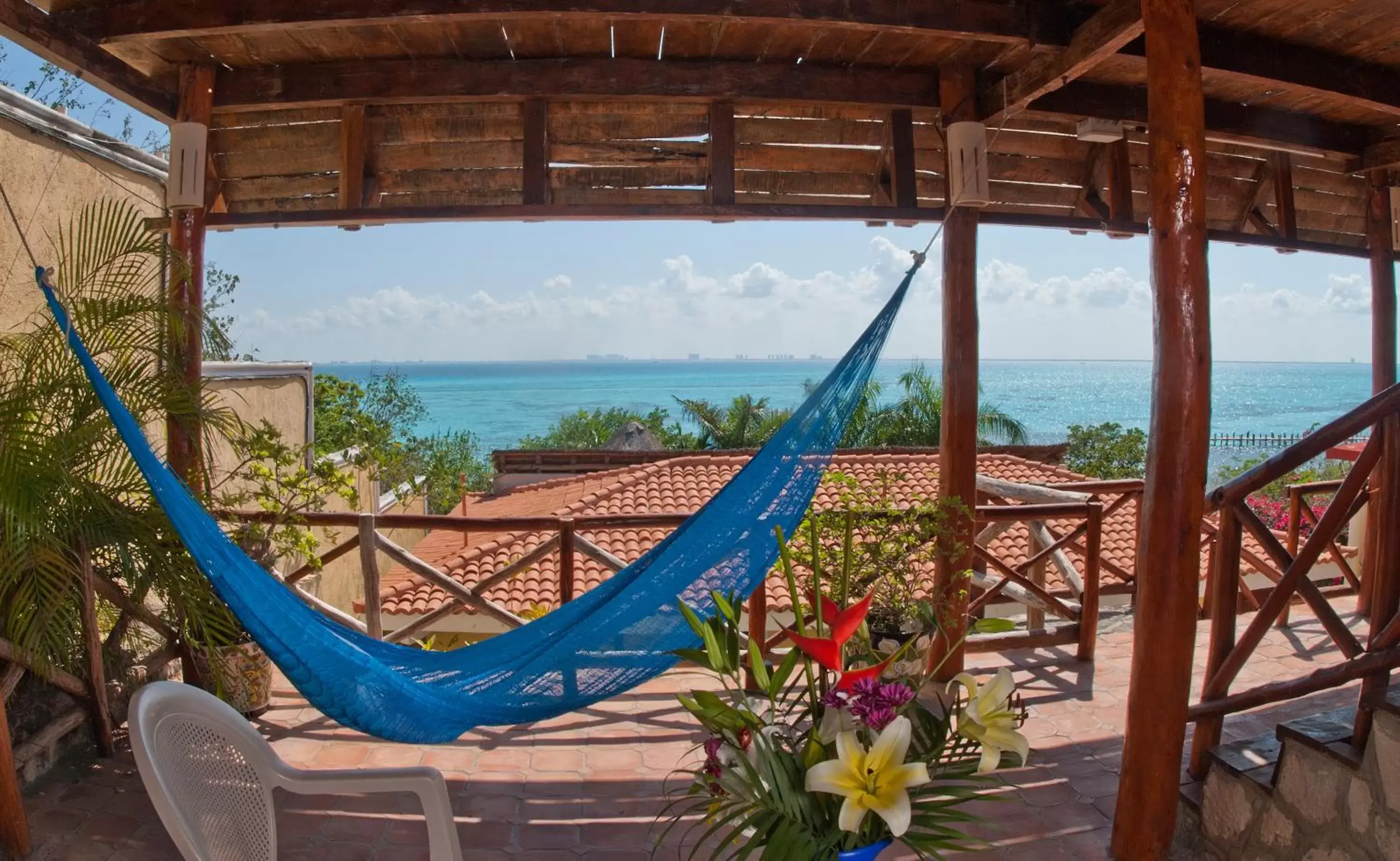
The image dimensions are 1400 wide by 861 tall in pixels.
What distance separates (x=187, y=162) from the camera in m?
2.83

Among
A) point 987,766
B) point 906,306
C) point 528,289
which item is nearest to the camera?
point 987,766

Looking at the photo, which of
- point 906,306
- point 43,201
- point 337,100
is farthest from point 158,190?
point 906,306

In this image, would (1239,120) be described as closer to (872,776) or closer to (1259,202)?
(1259,202)

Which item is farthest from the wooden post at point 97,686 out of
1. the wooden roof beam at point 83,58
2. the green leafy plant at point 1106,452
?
the green leafy plant at point 1106,452

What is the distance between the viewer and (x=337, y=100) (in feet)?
9.65

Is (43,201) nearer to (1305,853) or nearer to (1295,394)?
(1305,853)

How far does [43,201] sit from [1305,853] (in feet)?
13.5

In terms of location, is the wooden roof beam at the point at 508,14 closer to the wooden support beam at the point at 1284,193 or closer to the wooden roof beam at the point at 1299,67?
the wooden roof beam at the point at 1299,67

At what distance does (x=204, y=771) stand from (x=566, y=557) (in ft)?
4.90

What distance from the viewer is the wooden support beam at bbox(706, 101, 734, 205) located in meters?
3.01

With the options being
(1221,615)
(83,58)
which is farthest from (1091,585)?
(83,58)

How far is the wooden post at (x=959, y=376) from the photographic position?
2.79 m

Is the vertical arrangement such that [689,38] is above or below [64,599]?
above

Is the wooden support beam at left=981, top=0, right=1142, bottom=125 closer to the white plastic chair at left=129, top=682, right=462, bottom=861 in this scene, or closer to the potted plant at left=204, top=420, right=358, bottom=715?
the white plastic chair at left=129, top=682, right=462, bottom=861
